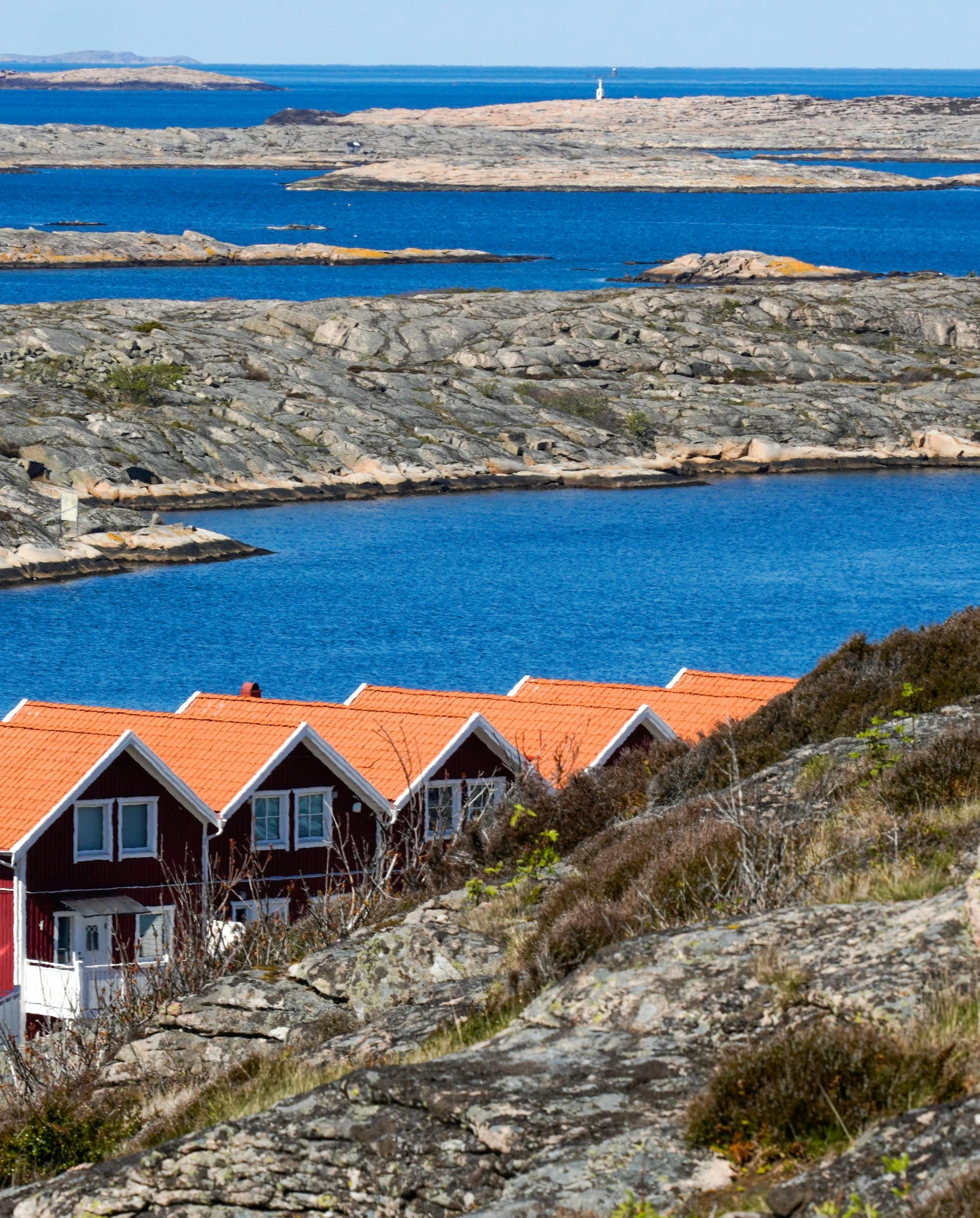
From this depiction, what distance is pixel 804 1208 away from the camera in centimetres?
751

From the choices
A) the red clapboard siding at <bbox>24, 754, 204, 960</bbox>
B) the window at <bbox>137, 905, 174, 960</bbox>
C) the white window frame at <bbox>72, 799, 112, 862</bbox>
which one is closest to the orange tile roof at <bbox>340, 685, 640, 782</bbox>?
the red clapboard siding at <bbox>24, 754, 204, 960</bbox>

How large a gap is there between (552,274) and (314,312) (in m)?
64.9

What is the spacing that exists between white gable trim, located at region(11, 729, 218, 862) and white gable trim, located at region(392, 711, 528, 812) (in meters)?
3.39

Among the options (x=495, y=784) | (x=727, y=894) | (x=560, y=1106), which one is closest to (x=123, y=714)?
(x=495, y=784)

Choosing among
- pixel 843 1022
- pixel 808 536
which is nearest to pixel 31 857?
pixel 843 1022

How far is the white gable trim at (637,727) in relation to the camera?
112 ft

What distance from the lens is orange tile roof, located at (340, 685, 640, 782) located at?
34406mm

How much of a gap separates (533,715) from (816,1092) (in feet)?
92.7

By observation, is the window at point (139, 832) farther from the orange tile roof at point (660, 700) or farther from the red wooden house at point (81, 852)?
the orange tile roof at point (660, 700)

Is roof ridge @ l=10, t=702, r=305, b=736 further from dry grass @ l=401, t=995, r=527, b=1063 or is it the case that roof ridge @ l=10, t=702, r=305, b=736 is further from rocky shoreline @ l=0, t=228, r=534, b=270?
rocky shoreline @ l=0, t=228, r=534, b=270

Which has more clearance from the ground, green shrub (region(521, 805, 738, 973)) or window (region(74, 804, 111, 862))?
green shrub (region(521, 805, 738, 973))

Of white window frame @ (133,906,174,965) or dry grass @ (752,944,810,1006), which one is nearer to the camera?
dry grass @ (752,944,810,1006)

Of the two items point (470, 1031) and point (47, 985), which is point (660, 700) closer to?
point (47, 985)

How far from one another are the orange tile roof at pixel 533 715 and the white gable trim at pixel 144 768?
4.94 m
